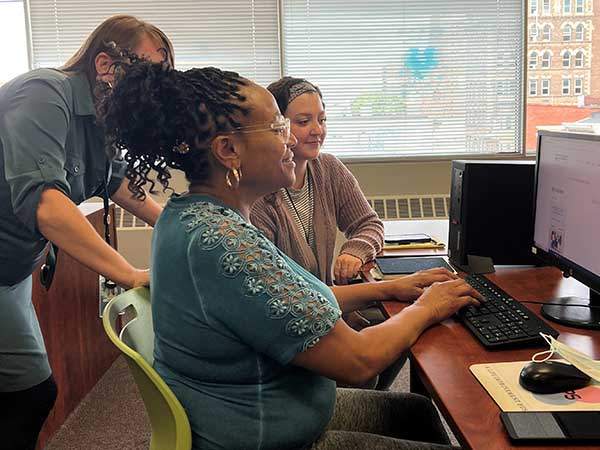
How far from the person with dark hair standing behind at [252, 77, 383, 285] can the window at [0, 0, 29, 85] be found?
224cm

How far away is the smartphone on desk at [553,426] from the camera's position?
0.94 metres

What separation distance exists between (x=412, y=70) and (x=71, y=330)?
2382 mm

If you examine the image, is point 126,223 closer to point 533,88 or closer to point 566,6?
point 533,88

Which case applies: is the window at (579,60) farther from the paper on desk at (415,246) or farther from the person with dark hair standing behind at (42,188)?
the person with dark hair standing behind at (42,188)

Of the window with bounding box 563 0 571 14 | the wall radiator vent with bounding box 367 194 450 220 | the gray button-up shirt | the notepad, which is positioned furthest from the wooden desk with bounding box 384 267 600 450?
the window with bounding box 563 0 571 14

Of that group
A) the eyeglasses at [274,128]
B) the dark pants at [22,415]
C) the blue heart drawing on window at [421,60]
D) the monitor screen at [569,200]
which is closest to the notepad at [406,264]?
the monitor screen at [569,200]

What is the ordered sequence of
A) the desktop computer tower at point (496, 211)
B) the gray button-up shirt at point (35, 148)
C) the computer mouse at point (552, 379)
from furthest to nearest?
the desktop computer tower at point (496, 211)
the gray button-up shirt at point (35, 148)
the computer mouse at point (552, 379)

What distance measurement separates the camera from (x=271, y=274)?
3.72 ft

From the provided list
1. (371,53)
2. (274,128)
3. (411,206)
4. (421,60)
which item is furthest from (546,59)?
(274,128)

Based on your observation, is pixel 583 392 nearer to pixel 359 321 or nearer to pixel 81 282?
pixel 359 321

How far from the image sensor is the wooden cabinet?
8.35ft

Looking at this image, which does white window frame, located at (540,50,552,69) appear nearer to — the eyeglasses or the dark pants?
the eyeglasses

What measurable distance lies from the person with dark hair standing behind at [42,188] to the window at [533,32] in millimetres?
2838

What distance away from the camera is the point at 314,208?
2.32 metres
